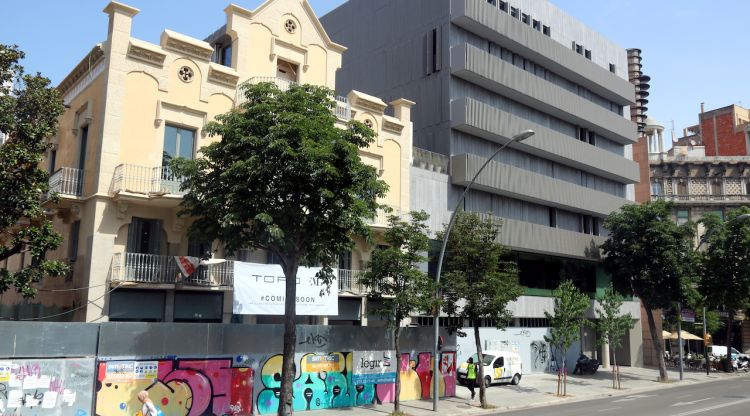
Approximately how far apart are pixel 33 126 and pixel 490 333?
90.0 feet

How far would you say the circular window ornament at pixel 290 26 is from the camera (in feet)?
94.8

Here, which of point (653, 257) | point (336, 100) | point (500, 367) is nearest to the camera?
point (336, 100)

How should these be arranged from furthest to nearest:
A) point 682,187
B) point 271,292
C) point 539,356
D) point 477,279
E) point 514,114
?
1. point 682,187
2. point 514,114
3. point 539,356
4. point 477,279
5. point 271,292

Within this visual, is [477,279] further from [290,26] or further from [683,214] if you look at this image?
[683,214]

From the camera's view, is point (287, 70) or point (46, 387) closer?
point (46, 387)

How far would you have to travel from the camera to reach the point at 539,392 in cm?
3098

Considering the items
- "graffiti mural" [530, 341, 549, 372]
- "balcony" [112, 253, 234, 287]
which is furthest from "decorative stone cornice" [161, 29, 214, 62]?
"graffiti mural" [530, 341, 549, 372]

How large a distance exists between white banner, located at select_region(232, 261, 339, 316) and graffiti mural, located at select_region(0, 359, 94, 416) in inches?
270

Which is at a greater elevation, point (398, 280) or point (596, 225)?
point (596, 225)

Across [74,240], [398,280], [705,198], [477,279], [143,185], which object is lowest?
[398,280]

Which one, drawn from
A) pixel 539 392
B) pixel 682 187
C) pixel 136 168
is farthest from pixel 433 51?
pixel 682 187

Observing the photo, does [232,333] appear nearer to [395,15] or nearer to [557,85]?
[395,15]

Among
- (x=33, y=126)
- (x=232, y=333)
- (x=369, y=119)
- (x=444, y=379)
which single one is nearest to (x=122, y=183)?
(x=33, y=126)

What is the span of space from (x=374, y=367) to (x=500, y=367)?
445 inches
